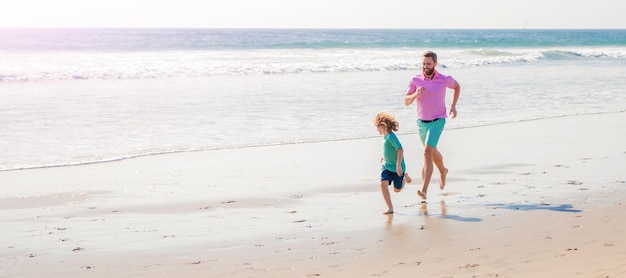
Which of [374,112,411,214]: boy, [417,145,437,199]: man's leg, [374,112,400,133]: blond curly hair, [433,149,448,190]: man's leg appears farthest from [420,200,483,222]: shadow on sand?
[374,112,400,133]: blond curly hair

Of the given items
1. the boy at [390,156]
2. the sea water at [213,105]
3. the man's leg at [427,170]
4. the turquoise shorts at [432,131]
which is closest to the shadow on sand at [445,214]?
the man's leg at [427,170]

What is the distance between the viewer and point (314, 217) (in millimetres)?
7152

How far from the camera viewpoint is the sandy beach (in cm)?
550

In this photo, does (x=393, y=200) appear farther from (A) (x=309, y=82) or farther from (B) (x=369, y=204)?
(A) (x=309, y=82)

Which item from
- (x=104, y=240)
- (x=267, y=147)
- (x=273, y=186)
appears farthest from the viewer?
(x=267, y=147)

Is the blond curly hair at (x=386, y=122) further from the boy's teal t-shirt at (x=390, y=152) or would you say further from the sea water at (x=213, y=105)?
the sea water at (x=213, y=105)

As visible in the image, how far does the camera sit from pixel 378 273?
5.25 meters

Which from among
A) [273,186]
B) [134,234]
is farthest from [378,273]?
[273,186]

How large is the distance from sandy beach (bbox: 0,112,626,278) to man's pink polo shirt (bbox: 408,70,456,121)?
85 cm

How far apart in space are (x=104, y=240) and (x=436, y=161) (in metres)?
3.41

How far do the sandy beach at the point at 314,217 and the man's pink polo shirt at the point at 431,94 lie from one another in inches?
33.3

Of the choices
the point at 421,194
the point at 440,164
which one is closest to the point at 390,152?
the point at 421,194

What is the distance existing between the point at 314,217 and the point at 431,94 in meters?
1.74

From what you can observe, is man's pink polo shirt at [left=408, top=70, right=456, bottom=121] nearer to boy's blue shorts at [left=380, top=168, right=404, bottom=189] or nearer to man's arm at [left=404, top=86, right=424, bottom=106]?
man's arm at [left=404, top=86, right=424, bottom=106]
